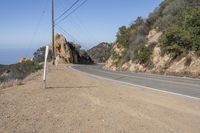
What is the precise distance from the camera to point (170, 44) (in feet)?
108

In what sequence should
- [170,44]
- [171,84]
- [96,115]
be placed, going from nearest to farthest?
[96,115] < [171,84] < [170,44]

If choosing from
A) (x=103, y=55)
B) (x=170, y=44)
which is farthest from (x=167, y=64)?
(x=103, y=55)

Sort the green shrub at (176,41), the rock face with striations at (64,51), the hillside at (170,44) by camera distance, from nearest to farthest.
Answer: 1. the hillside at (170,44)
2. the green shrub at (176,41)
3. the rock face with striations at (64,51)

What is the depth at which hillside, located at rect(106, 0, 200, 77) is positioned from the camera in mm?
29469

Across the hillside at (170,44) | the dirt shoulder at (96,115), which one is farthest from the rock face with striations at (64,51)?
the dirt shoulder at (96,115)

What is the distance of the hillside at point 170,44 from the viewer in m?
29.5

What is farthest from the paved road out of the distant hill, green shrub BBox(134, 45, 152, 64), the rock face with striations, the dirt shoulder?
the distant hill

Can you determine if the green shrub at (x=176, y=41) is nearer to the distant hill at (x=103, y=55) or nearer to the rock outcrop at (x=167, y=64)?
the rock outcrop at (x=167, y=64)

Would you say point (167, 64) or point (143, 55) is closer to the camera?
point (167, 64)

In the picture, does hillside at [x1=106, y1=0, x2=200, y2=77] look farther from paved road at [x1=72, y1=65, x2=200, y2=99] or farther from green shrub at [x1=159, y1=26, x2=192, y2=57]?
paved road at [x1=72, y1=65, x2=200, y2=99]

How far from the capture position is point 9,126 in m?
8.23

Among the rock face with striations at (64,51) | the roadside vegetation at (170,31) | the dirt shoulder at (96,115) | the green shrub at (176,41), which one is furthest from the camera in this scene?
the rock face with striations at (64,51)

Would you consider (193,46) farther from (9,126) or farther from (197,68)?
(9,126)

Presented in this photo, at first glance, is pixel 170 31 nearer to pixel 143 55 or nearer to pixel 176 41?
pixel 176 41
